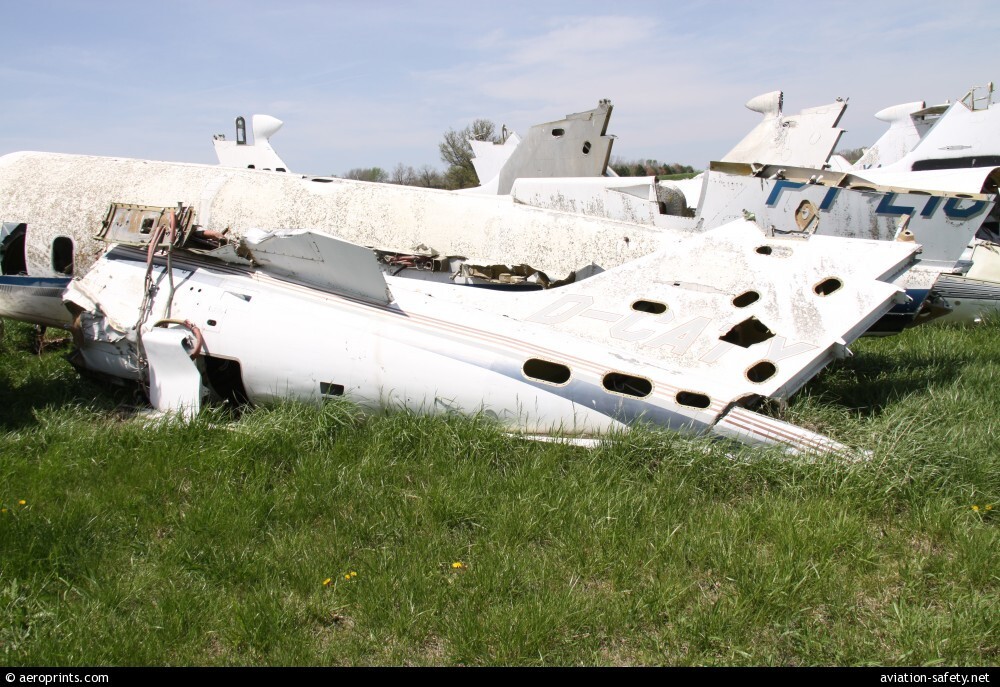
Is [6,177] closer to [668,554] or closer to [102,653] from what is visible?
[102,653]

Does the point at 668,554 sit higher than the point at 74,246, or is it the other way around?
the point at 74,246

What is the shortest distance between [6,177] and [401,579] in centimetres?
705

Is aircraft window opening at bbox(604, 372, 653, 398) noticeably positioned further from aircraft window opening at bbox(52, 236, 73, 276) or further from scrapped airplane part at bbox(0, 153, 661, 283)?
aircraft window opening at bbox(52, 236, 73, 276)

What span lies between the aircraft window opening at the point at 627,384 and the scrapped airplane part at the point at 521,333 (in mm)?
14

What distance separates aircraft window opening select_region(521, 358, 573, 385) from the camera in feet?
16.0

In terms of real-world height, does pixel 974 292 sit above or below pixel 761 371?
above

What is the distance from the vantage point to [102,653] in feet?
9.78

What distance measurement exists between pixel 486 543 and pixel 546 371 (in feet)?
5.03

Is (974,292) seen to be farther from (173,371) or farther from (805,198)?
(173,371)

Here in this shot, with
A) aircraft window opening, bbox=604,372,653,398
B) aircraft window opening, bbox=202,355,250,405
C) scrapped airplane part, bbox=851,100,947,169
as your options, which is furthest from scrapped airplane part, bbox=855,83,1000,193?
aircraft window opening, bbox=202,355,250,405

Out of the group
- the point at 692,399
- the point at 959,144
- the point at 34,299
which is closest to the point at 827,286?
the point at 692,399

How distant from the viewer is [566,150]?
350 inches

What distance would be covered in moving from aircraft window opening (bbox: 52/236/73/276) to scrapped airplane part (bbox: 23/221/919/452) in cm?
105

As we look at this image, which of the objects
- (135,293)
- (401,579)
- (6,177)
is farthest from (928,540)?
(6,177)
